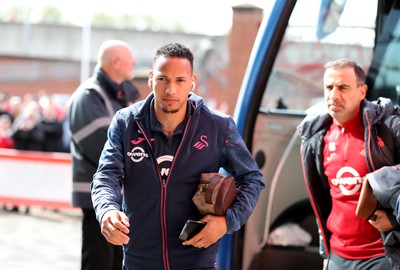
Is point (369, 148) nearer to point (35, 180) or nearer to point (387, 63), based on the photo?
point (387, 63)

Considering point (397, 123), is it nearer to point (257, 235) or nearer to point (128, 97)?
point (257, 235)

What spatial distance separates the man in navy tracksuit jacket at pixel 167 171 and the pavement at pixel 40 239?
14.3 feet

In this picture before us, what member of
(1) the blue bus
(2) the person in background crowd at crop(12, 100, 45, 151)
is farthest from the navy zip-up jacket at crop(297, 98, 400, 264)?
(2) the person in background crowd at crop(12, 100, 45, 151)

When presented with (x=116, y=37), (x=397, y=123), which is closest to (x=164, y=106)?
(x=397, y=123)

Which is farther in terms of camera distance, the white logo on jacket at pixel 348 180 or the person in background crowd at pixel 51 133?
the person in background crowd at pixel 51 133

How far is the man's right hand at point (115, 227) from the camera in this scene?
2986 millimetres

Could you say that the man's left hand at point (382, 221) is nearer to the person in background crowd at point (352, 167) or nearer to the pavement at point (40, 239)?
the person in background crowd at point (352, 167)

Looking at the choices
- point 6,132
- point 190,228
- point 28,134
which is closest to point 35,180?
point 28,134

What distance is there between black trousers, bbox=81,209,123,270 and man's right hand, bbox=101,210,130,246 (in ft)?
6.55

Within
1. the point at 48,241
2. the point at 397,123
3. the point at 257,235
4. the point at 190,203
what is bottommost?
the point at 48,241

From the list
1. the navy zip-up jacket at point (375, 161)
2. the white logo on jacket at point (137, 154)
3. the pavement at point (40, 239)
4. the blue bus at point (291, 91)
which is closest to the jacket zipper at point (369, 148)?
the navy zip-up jacket at point (375, 161)

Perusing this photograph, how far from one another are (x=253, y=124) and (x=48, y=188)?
6742mm

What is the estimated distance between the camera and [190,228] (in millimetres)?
3133

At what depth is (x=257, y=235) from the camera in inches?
198
